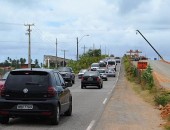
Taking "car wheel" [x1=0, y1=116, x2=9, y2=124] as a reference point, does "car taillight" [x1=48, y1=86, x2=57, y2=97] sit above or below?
above

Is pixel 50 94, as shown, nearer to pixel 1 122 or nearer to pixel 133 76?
pixel 1 122

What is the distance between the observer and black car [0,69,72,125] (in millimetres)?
14617

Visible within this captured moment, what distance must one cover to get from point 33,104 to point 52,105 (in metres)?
0.57

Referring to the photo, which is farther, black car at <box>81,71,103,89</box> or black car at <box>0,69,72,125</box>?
black car at <box>81,71,103,89</box>

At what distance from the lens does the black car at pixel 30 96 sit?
14617 millimetres

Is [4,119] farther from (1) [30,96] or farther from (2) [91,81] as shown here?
(2) [91,81]

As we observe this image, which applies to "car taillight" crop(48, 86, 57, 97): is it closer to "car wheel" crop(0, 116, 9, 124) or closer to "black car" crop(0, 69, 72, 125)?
"black car" crop(0, 69, 72, 125)

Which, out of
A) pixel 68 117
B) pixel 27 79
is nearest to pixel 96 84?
pixel 68 117

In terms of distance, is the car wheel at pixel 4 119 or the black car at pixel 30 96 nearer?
the black car at pixel 30 96

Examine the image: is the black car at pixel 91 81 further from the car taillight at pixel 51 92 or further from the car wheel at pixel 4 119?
the car taillight at pixel 51 92

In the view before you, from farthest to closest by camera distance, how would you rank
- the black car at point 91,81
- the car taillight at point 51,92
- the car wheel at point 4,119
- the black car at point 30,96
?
1. the black car at point 91,81
2. the car wheel at point 4,119
3. the car taillight at point 51,92
4. the black car at point 30,96

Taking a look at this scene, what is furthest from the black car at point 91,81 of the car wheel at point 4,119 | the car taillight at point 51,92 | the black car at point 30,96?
the car taillight at point 51,92

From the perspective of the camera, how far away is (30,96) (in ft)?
48.3

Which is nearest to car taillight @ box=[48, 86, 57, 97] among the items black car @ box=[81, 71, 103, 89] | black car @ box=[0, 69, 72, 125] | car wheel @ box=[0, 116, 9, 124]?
black car @ box=[0, 69, 72, 125]
